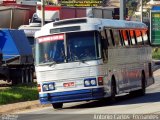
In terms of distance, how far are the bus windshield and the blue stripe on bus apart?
105 cm

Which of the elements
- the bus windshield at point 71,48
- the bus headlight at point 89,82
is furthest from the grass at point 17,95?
the bus headlight at point 89,82

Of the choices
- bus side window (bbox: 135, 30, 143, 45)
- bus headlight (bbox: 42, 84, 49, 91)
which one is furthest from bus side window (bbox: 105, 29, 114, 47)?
bus side window (bbox: 135, 30, 143, 45)

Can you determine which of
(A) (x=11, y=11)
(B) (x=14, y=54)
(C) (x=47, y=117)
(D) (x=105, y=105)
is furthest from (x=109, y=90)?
(A) (x=11, y=11)

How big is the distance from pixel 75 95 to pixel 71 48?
154cm

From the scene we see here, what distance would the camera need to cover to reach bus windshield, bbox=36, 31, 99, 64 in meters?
23.8

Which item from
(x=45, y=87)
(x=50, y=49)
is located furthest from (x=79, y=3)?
(x=45, y=87)

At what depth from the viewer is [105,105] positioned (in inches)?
981

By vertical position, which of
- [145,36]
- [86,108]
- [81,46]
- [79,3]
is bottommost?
[79,3]

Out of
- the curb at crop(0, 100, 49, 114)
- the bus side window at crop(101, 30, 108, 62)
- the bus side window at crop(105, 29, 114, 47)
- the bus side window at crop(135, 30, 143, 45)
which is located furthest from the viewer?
the bus side window at crop(135, 30, 143, 45)

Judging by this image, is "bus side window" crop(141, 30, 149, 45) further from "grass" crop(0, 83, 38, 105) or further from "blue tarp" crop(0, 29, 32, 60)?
"blue tarp" crop(0, 29, 32, 60)

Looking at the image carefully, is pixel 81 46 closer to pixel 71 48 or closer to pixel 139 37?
pixel 71 48

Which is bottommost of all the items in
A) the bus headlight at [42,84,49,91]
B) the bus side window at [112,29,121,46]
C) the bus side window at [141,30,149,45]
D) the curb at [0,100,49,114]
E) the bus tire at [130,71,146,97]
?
the bus tire at [130,71,146,97]

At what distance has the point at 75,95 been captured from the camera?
23.7 meters

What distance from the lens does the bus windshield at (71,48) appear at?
935 inches
